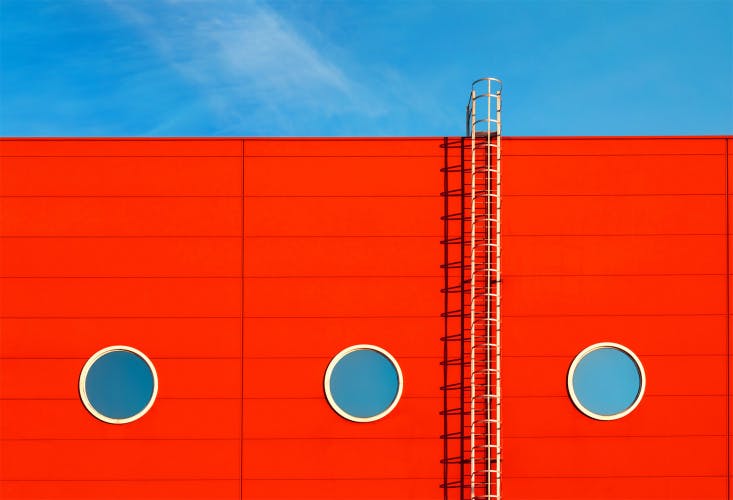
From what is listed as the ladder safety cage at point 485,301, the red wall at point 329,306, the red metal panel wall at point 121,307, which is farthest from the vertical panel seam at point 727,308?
the red metal panel wall at point 121,307

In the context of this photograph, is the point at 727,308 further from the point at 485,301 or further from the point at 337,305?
the point at 337,305

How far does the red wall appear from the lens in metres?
11.6

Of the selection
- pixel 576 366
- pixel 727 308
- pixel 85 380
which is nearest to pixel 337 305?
pixel 576 366

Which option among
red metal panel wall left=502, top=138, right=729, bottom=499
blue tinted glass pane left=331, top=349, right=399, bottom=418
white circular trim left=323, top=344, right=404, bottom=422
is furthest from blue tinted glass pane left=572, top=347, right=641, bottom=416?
blue tinted glass pane left=331, top=349, right=399, bottom=418

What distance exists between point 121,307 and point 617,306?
378 inches

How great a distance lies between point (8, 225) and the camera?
1191cm

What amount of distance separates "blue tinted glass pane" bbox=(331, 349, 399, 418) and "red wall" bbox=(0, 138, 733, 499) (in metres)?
0.25

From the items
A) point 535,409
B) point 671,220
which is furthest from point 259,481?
point 671,220

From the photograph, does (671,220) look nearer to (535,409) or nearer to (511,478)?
(535,409)

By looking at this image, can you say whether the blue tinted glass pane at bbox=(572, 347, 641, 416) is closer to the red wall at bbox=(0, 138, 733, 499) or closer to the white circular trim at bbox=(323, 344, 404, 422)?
the red wall at bbox=(0, 138, 733, 499)

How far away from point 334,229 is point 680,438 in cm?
775

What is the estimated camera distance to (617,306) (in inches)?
462

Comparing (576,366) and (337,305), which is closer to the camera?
(576,366)

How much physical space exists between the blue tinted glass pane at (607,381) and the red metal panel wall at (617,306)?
24 cm
